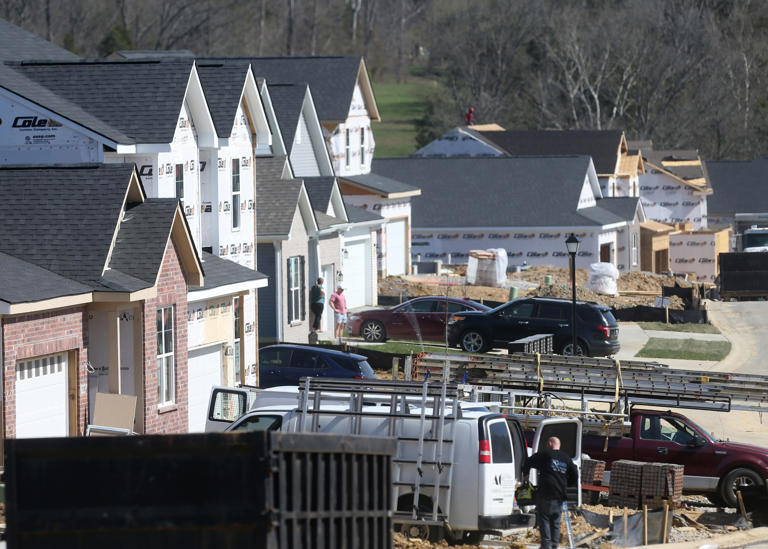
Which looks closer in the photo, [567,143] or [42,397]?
[42,397]

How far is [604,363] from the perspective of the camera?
2506 cm

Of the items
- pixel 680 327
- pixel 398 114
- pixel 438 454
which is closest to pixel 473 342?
pixel 680 327

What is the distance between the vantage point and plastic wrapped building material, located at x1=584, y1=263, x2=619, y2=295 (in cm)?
5144

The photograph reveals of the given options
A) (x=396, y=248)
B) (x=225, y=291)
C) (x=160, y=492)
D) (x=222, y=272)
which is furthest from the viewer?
(x=396, y=248)

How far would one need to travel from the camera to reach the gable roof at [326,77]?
4784 centimetres

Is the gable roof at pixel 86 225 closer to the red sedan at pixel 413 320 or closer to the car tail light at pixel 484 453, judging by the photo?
the car tail light at pixel 484 453

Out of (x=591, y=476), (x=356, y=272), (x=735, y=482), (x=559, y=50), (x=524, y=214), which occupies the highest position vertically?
(x=559, y=50)

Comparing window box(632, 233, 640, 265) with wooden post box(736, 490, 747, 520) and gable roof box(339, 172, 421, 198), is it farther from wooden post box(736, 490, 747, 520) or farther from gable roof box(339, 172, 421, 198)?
wooden post box(736, 490, 747, 520)

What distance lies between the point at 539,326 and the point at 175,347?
44.1 ft

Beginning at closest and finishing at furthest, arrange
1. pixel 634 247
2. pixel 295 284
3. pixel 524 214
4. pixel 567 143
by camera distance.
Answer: pixel 295 284, pixel 524 214, pixel 634 247, pixel 567 143

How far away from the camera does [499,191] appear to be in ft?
205

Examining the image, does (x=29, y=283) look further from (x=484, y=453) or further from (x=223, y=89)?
(x=223, y=89)

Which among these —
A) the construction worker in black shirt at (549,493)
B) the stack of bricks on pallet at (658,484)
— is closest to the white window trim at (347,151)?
the stack of bricks on pallet at (658,484)

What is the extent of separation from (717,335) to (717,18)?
8687 cm
